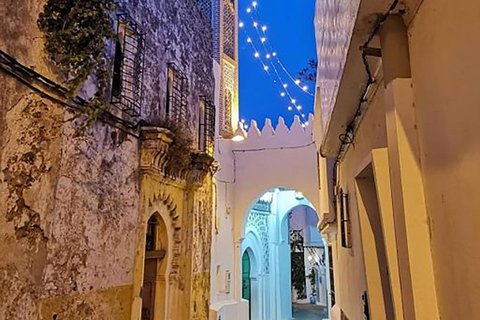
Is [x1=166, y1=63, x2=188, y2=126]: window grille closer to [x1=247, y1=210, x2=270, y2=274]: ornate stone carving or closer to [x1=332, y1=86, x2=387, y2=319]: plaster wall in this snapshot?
[x1=332, y1=86, x2=387, y2=319]: plaster wall

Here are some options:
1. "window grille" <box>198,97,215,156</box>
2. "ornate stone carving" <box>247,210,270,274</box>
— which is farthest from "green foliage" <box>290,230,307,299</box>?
"window grille" <box>198,97,215,156</box>

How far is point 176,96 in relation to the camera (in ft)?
18.1

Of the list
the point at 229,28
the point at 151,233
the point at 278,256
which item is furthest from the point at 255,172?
the point at 151,233

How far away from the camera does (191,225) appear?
18.4 feet

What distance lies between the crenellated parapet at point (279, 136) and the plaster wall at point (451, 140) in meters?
9.19

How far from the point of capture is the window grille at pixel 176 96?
5273 mm

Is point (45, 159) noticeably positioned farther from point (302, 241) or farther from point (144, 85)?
point (302, 241)

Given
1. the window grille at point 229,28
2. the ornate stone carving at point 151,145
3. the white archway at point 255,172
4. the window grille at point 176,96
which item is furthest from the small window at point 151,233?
the window grille at point 229,28

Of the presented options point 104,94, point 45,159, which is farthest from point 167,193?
point 45,159

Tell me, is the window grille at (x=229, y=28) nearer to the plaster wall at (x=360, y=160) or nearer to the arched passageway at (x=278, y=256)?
the arched passageway at (x=278, y=256)

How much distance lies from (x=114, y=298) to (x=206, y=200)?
9.55 ft

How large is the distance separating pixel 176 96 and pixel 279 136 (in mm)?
5545

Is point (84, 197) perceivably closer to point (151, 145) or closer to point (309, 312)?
point (151, 145)

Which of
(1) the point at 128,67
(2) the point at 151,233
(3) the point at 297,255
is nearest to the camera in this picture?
(1) the point at 128,67
